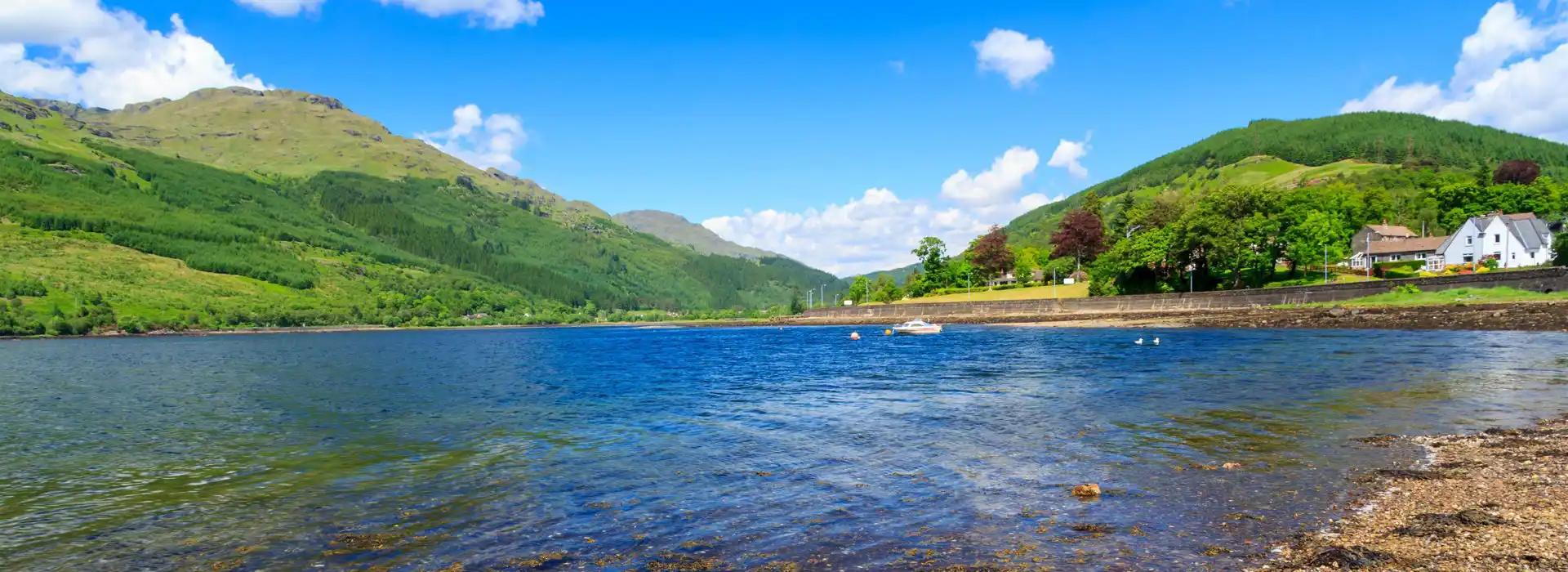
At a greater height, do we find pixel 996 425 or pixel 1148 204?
pixel 1148 204

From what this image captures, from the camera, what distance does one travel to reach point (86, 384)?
174 feet

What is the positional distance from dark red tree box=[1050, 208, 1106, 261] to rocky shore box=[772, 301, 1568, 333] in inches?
2185

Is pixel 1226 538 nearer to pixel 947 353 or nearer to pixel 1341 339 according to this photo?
pixel 947 353

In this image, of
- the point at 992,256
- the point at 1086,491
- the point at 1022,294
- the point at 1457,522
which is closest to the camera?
the point at 1457,522

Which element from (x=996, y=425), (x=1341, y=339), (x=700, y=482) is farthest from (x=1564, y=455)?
(x=1341, y=339)

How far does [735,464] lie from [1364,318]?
9068 cm

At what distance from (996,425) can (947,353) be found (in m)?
43.2

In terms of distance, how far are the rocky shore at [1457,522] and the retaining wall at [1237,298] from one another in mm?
89467

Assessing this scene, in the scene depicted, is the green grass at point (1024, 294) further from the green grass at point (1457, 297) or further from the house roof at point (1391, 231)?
the house roof at point (1391, 231)

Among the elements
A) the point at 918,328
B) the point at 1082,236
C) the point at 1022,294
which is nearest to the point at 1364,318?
the point at 918,328

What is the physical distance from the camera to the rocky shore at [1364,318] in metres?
69.4

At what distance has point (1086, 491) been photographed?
15.2 metres

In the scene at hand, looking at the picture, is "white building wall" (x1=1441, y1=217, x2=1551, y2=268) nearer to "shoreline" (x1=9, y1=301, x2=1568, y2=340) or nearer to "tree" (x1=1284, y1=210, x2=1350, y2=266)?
"tree" (x1=1284, y1=210, x2=1350, y2=266)

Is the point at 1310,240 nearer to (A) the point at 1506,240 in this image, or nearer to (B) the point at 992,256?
(A) the point at 1506,240
